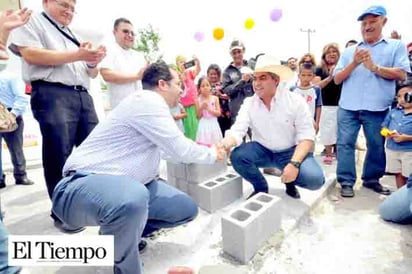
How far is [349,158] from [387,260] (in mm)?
979

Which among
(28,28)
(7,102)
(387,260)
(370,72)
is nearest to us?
(387,260)

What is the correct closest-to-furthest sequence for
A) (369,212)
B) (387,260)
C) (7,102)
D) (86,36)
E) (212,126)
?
(387,260)
(369,212)
(86,36)
(7,102)
(212,126)

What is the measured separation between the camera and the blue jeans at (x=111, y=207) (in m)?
1.18

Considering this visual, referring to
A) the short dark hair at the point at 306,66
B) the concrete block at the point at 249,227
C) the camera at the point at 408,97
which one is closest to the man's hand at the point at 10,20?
the concrete block at the point at 249,227

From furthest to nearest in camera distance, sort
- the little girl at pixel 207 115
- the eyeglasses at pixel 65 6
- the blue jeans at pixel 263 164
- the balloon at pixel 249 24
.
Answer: the balloon at pixel 249 24
the little girl at pixel 207 115
the blue jeans at pixel 263 164
the eyeglasses at pixel 65 6

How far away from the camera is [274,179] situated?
2666 millimetres

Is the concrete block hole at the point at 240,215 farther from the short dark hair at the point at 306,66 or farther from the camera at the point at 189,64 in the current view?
the short dark hair at the point at 306,66

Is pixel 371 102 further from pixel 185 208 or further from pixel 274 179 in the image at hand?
pixel 185 208

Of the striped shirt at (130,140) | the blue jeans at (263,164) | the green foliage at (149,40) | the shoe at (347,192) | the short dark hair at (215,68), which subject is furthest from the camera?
the green foliage at (149,40)

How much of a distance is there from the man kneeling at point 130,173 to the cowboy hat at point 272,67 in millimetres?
709

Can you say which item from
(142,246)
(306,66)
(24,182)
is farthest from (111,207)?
(306,66)

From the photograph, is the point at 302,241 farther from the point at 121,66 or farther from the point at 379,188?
the point at 121,66

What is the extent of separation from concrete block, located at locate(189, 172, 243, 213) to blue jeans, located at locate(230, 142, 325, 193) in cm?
11

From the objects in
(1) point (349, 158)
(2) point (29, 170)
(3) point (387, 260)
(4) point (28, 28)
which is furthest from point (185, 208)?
(2) point (29, 170)
